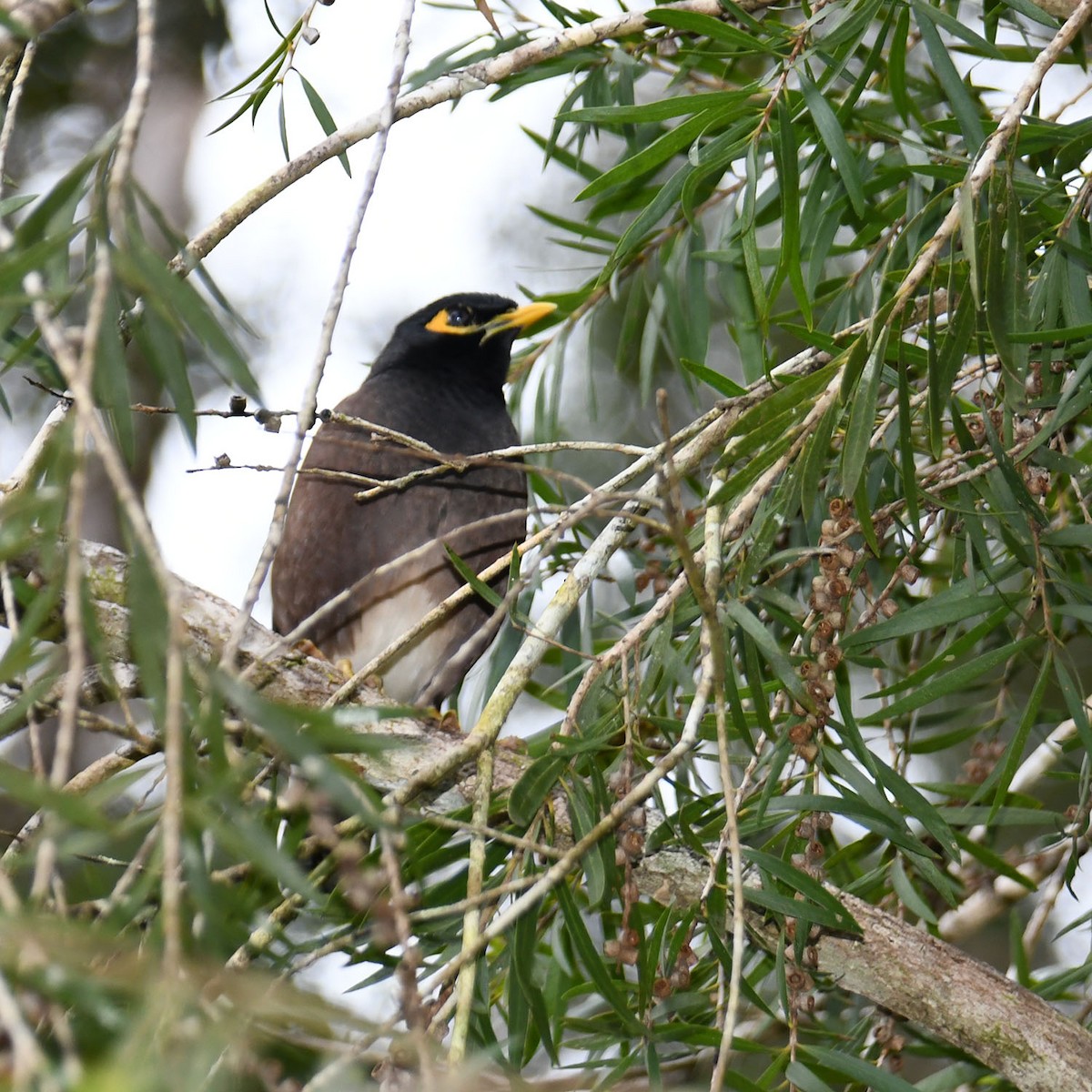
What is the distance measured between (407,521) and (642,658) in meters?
1.15

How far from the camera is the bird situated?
3.00 metres

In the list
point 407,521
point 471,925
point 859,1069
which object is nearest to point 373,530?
point 407,521

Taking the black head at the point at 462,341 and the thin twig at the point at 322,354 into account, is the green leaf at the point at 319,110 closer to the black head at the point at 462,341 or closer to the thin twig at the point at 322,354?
the thin twig at the point at 322,354

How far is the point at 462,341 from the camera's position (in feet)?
11.3

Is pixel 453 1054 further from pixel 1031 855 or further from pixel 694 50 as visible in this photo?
pixel 694 50

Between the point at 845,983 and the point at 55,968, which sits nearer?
the point at 55,968

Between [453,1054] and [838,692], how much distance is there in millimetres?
820

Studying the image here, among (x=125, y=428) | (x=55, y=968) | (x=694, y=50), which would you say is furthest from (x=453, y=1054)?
(x=694, y=50)

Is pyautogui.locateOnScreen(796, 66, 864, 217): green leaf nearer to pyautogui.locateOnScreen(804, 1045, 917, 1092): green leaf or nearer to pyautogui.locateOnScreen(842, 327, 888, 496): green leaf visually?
pyautogui.locateOnScreen(842, 327, 888, 496): green leaf

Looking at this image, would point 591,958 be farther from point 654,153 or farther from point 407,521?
point 407,521

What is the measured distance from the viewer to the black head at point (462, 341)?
3.39 m

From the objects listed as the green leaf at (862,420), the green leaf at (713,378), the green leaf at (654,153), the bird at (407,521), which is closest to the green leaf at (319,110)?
the green leaf at (654,153)

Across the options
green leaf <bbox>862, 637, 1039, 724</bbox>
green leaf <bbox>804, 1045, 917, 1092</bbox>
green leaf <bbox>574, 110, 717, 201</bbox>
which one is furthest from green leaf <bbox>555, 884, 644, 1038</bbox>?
green leaf <bbox>574, 110, 717, 201</bbox>

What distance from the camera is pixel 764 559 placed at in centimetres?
170
